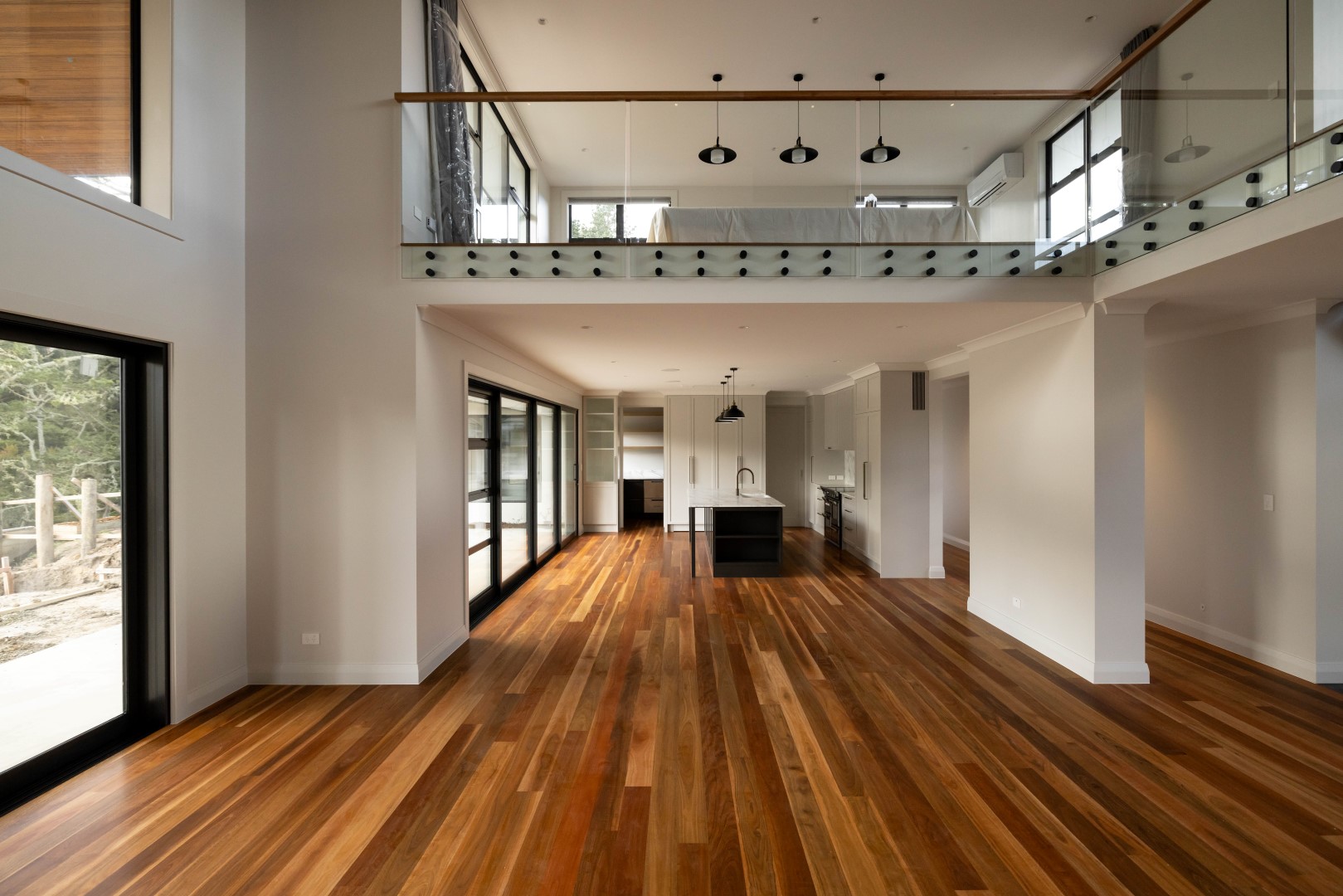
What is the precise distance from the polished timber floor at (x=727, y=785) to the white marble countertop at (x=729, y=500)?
8.19 feet

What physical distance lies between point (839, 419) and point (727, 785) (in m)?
6.51

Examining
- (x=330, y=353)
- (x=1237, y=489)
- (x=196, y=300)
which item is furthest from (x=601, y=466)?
(x=1237, y=489)

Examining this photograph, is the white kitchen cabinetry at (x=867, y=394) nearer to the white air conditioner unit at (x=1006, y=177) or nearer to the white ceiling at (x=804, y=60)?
the white ceiling at (x=804, y=60)

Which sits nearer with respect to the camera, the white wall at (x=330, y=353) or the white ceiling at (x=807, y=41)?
the white wall at (x=330, y=353)

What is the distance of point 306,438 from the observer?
362cm

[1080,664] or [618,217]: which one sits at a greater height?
[618,217]

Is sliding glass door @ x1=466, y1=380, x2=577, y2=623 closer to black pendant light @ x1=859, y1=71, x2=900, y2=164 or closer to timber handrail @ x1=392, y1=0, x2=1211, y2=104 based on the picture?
timber handrail @ x1=392, y1=0, x2=1211, y2=104

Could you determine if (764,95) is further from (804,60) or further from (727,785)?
(727,785)

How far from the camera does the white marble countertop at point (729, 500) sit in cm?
657

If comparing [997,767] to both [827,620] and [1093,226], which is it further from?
[1093,226]

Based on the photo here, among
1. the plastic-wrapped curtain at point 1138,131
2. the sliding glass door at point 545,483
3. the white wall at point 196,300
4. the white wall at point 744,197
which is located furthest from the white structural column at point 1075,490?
the white wall at point 196,300

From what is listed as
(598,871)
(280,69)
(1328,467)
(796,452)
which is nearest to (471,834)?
(598,871)

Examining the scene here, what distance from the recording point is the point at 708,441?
404 inches

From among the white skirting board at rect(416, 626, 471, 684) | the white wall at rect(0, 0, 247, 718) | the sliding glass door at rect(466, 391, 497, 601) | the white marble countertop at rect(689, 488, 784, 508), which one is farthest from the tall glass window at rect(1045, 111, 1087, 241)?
the white wall at rect(0, 0, 247, 718)
